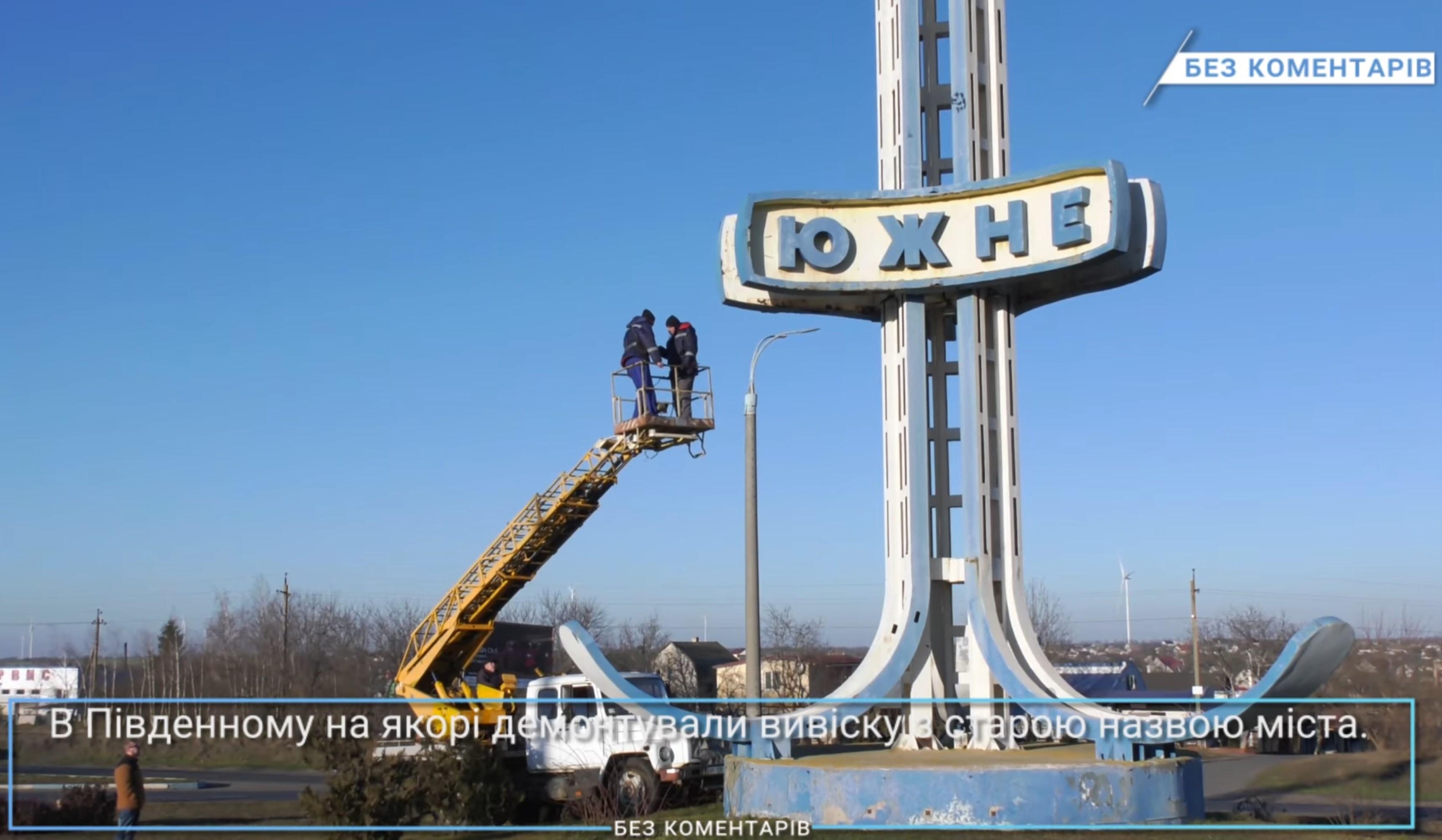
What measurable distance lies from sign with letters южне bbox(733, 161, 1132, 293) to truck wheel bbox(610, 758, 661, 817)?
8007mm

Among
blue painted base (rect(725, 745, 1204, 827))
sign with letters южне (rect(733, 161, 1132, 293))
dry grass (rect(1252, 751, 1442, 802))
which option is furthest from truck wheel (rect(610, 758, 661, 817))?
dry grass (rect(1252, 751, 1442, 802))

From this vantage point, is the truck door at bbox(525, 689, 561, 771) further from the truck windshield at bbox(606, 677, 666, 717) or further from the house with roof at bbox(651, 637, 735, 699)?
the house with roof at bbox(651, 637, 735, 699)

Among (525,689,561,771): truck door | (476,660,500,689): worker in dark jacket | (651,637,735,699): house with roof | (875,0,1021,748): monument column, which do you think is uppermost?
(875,0,1021,748): monument column

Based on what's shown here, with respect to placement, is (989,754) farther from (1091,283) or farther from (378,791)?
(378,791)

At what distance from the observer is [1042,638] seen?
74.8 meters

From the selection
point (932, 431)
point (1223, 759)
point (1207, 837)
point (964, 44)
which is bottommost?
point (1223, 759)

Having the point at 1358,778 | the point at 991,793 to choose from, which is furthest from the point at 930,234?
the point at 1358,778

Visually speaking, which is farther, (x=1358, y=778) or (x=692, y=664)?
(x=692, y=664)

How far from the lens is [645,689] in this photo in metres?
22.6

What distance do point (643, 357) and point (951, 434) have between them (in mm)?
7108

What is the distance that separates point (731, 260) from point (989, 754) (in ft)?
22.7

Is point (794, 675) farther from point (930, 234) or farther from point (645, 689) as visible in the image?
point (930, 234)

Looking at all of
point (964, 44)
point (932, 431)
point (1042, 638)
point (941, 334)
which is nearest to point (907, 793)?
point (932, 431)

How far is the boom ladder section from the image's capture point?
26.6 meters
